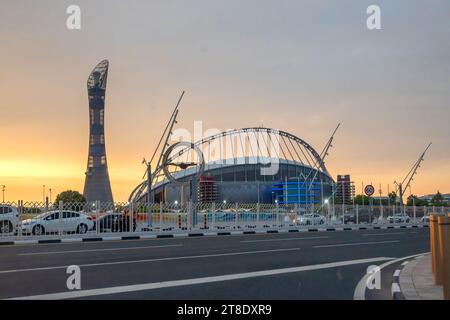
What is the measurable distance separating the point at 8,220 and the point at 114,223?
5.55 metres

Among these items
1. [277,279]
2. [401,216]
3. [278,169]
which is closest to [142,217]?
[277,279]

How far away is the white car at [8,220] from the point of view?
23.4 meters

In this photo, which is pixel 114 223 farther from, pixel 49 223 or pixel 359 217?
pixel 359 217

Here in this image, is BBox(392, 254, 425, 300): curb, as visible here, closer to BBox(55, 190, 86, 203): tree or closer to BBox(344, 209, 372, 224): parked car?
BBox(344, 209, 372, 224): parked car

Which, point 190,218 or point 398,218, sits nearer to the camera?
point 190,218

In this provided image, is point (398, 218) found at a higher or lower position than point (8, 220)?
lower

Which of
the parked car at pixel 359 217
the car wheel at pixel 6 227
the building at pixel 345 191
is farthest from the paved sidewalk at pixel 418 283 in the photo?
the building at pixel 345 191

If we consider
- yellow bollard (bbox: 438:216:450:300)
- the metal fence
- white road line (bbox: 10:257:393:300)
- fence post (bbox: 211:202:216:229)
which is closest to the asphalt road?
white road line (bbox: 10:257:393:300)

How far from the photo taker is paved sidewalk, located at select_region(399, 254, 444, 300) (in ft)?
27.0

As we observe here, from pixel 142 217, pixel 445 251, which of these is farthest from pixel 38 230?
pixel 445 251

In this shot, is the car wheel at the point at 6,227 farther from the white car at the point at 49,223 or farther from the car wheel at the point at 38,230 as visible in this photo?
the car wheel at the point at 38,230

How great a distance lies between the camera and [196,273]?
11266 millimetres

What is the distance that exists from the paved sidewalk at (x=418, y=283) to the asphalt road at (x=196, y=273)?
1.19 ft
